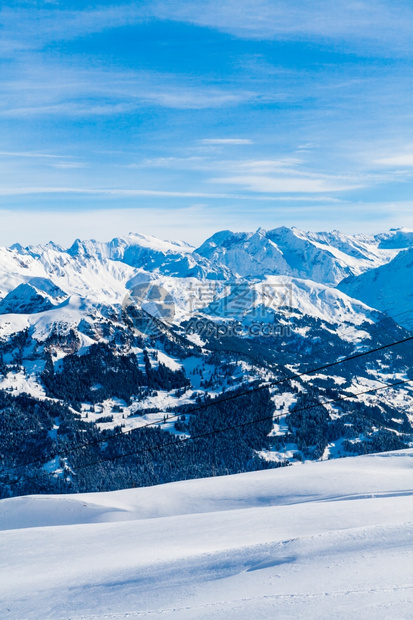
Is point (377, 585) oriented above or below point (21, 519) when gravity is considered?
above

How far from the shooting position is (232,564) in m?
18.1

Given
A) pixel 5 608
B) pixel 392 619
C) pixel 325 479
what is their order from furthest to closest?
pixel 325 479
pixel 5 608
pixel 392 619

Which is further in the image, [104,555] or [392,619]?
[104,555]

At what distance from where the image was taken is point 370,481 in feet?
129

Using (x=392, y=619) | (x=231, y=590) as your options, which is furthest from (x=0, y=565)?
(x=392, y=619)

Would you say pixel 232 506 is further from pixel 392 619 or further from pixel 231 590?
pixel 392 619

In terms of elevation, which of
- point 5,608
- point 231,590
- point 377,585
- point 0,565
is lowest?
point 0,565

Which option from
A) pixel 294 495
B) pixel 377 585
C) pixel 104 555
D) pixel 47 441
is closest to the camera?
pixel 377 585

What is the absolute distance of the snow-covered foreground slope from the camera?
13.9m

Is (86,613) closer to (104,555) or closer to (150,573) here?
(150,573)

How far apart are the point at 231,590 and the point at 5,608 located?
866 centimetres

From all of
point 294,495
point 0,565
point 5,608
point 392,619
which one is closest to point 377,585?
point 392,619

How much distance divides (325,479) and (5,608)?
1207 inches

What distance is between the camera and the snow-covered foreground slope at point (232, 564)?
1388 centimetres
